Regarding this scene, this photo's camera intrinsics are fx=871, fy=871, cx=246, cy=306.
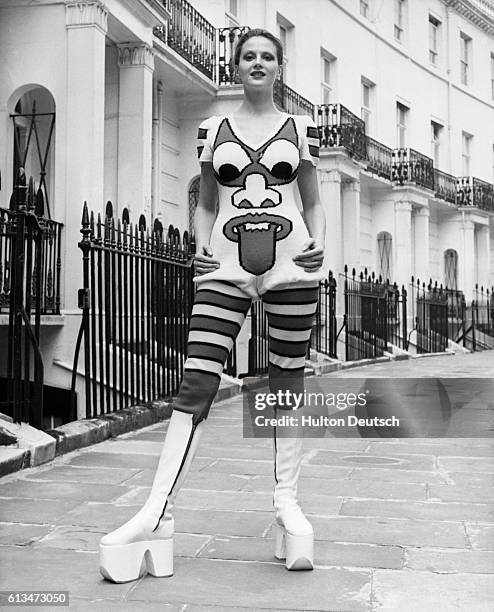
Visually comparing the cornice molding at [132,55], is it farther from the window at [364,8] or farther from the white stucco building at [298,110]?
the window at [364,8]

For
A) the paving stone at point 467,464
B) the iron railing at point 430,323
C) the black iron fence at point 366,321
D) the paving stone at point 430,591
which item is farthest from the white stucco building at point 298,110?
the paving stone at point 430,591

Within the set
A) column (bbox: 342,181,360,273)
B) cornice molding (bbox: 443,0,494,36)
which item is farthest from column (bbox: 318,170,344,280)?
cornice molding (bbox: 443,0,494,36)

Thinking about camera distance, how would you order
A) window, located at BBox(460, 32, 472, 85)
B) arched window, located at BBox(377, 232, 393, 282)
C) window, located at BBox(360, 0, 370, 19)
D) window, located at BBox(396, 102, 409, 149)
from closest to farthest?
window, located at BBox(360, 0, 370, 19) → arched window, located at BBox(377, 232, 393, 282) → window, located at BBox(396, 102, 409, 149) → window, located at BBox(460, 32, 472, 85)

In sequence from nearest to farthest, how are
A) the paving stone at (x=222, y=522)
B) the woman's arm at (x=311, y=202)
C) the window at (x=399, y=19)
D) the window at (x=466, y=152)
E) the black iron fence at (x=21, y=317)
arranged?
the woman's arm at (x=311, y=202) < the paving stone at (x=222, y=522) < the black iron fence at (x=21, y=317) < the window at (x=399, y=19) < the window at (x=466, y=152)

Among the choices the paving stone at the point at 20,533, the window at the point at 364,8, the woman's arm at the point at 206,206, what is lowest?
the paving stone at the point at 20,533

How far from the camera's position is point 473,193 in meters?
30.9

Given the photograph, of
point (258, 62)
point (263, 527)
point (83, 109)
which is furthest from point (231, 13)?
point (263, 527)

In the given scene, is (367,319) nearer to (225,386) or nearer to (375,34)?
(225,386)

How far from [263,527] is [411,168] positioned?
23.8 meters

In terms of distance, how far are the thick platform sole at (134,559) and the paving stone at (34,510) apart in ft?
3.57

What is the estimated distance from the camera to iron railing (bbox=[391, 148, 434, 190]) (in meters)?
26.6

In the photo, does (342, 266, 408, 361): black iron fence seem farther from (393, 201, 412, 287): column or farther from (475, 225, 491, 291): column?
(475, 225, 491, 291): column

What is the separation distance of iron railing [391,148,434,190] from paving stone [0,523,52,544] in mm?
23649

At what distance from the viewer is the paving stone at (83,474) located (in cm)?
512
